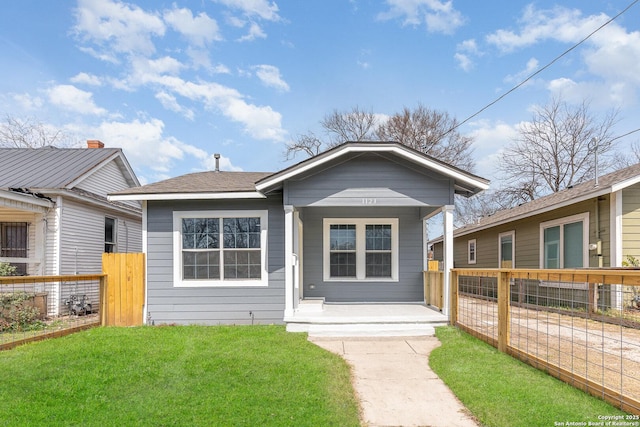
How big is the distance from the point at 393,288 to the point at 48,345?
6.92m

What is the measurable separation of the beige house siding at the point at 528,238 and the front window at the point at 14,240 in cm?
1356

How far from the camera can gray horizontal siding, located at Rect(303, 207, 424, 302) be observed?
936 cm

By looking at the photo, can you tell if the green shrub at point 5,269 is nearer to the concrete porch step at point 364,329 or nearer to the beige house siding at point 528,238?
the concrete porch step at point 364,329

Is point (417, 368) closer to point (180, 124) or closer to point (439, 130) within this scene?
point (180, 124)

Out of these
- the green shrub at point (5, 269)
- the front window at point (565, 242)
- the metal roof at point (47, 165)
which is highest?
the metal roof at point (47, 165)

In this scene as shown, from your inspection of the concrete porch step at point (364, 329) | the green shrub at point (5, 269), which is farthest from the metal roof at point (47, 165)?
the concrete porch step at point (364, 329)

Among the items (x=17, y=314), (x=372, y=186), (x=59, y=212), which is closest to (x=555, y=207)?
(x=372, y=186)

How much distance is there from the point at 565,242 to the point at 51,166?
14265 mm

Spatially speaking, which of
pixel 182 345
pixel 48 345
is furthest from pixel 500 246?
pixel 48 345

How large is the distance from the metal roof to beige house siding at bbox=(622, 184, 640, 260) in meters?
12.8

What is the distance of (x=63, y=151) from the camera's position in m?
12.6

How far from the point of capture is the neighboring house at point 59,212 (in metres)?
9.17

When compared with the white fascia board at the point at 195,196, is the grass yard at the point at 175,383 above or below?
below

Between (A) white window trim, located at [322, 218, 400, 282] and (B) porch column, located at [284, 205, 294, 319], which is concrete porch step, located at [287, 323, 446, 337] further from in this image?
(A) white window trim, located at [322, 218, 400, 282]
